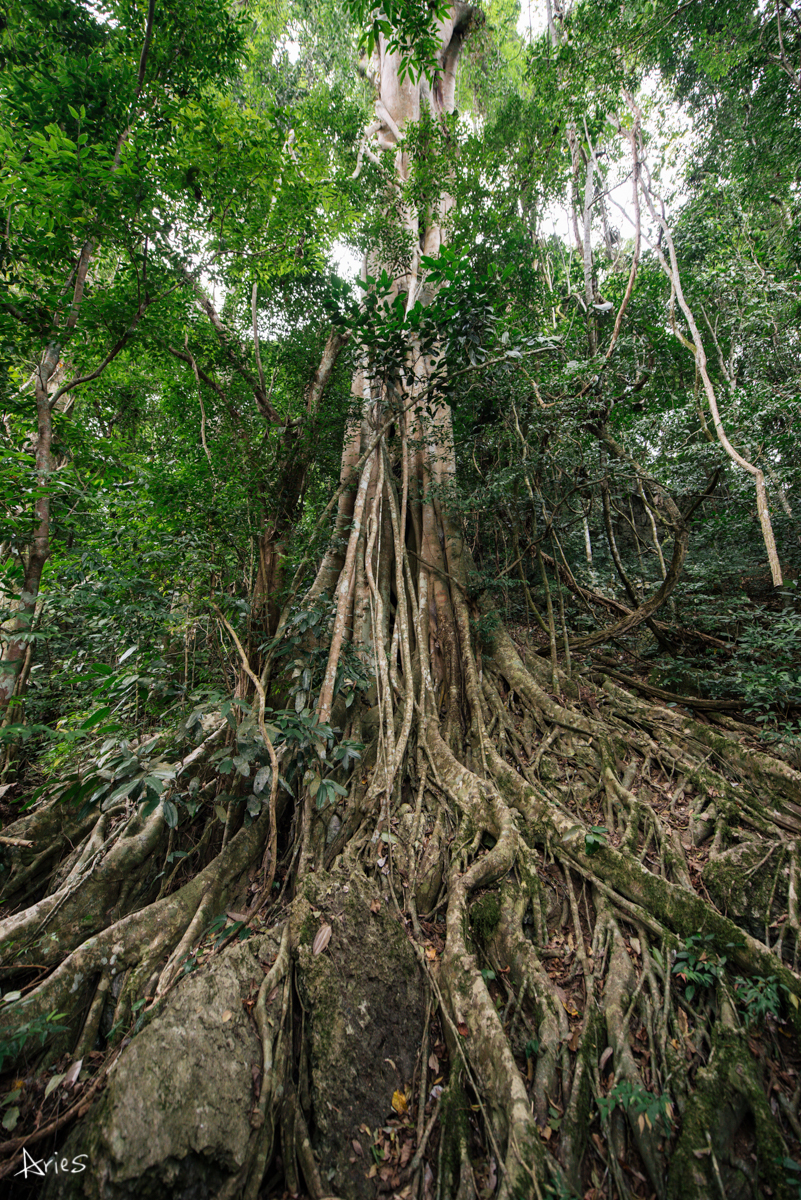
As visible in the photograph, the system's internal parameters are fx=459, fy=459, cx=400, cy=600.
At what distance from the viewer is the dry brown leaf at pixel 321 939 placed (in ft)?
6.50

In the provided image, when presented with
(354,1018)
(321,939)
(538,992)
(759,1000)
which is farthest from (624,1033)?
(321,939)

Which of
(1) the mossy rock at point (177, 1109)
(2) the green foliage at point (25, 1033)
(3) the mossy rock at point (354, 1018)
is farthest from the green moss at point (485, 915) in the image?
(2) the green foliage at point (25, 1033)

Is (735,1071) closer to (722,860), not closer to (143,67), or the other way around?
(722,860)

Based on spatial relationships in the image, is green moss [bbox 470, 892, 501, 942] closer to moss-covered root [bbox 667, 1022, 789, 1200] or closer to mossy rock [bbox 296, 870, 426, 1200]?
mossy rock [bbox 296, 870, 426, 1200]

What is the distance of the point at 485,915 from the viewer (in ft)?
7.18

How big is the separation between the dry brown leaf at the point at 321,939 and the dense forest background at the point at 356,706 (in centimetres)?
5

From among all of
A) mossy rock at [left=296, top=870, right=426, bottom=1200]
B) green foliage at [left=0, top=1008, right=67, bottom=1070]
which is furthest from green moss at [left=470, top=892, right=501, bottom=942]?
green foliage at [left=0, top=1008, right=67, bottom=1070]

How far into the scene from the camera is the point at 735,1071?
5.01 ft

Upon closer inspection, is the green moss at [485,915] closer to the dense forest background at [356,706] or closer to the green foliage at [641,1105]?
the dense forest background at [356,706]

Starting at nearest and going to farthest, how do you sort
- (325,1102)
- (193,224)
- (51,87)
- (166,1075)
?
1. (166,1075)
2. (325,1102)
3. (51,87)
4. (193,224)

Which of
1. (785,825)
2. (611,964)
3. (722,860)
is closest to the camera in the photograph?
(611,964)

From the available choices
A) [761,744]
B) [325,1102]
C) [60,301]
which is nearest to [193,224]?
[60,301]

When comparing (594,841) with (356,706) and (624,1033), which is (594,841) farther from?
(356,706)

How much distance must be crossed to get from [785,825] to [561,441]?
10.1ft
